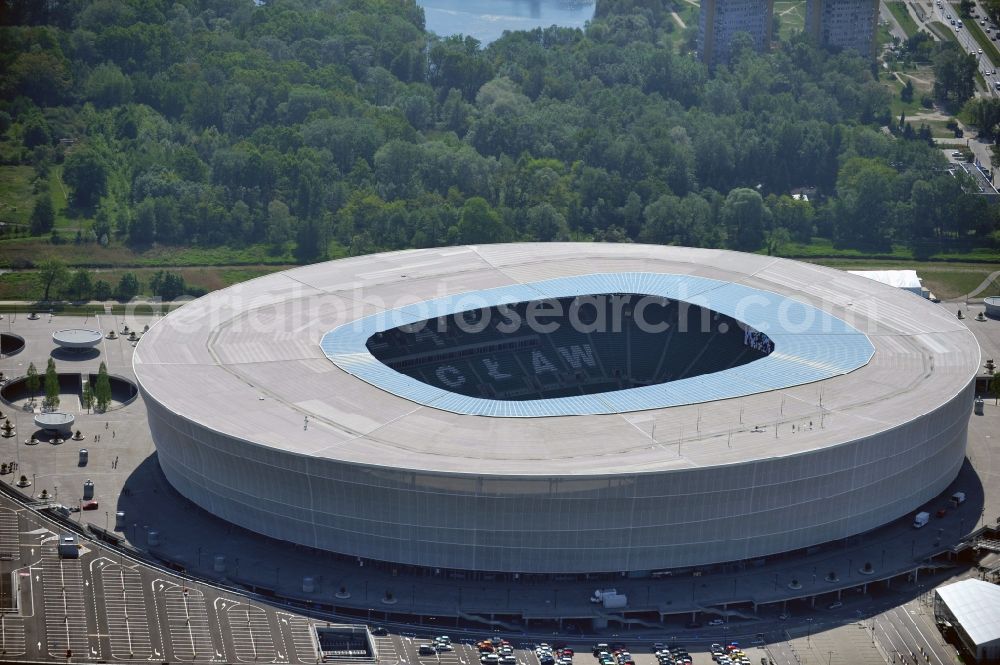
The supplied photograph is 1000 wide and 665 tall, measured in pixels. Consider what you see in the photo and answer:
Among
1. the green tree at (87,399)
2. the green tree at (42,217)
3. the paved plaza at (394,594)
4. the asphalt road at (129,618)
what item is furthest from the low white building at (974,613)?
the green tree at (42,217)

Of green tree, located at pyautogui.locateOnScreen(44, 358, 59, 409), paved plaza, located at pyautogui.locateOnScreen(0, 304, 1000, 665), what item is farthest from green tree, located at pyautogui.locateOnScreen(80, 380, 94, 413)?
paved plaza, located at pyautogui.locateOnScreen(0, 304, 1000, 665)

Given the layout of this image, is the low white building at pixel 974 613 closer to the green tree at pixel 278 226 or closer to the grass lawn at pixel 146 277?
the grass lawn at pixel 146 277

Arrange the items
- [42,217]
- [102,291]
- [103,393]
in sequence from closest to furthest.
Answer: [103,393]
[102,291]
[42,217]

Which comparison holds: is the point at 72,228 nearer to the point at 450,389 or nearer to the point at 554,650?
the point at 450,389

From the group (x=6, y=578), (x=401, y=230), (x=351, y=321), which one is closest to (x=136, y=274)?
(x=401, y=230)

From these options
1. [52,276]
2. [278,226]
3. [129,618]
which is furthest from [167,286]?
[129,618]

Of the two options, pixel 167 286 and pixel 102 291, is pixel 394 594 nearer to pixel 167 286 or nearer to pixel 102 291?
pixel 167 286
